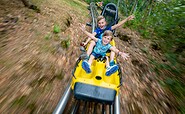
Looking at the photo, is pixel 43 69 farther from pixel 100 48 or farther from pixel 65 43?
pixel 65 43

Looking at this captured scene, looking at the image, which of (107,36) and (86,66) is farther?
(107,36)

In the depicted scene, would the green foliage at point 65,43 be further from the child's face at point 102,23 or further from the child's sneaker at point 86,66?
the child's sneaker at point 86,66

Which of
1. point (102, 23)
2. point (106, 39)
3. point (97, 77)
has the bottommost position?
point (97, 77)

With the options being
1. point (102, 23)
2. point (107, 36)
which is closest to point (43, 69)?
point (107, 36)

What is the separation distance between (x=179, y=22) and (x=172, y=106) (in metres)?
3.26

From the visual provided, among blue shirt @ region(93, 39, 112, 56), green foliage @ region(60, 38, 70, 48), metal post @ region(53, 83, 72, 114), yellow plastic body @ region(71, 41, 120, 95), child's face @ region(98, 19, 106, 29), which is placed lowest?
green foliage @ region(60, 38, 70, 48)

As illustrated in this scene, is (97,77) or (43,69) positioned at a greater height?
(97,77)

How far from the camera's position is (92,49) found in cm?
425

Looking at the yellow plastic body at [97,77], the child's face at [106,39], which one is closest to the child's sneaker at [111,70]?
the yellow plastic body at [97,77]

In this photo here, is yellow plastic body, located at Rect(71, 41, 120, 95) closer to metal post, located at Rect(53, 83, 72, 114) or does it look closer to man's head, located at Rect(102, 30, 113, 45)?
metal post, located at Rect(53, 83, 72, 114)

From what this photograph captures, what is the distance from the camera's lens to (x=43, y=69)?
428 cm

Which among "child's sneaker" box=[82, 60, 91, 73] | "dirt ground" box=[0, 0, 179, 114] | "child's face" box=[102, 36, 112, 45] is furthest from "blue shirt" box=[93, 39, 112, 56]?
"dirt ground" box=[0, 0, 179, 114]

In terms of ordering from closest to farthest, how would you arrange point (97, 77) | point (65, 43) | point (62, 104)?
point (62, 104) < point (97, 77) < point (65, 43)

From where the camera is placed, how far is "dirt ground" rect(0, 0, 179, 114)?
11.3 ft
